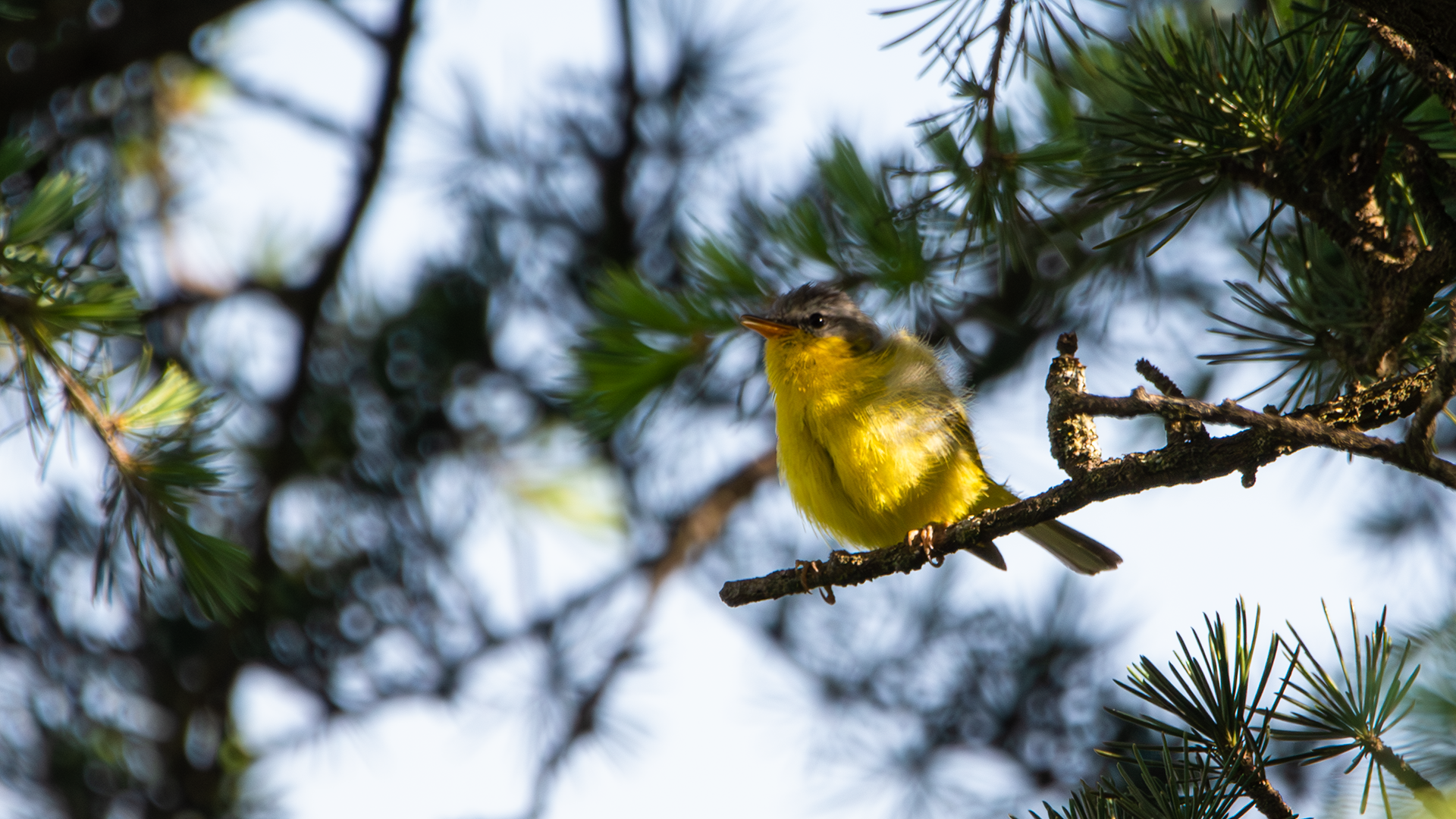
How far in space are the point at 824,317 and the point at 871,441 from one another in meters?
0.58

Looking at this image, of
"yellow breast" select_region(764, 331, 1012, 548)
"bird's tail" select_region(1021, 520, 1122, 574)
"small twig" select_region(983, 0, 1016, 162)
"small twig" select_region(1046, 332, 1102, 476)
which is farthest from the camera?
"bird's tail" select_region(1021, 520, 1122, 574)

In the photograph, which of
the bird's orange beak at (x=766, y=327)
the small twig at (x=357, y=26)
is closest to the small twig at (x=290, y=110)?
the small twig at (x=357, y=26)

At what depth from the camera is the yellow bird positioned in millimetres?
2893

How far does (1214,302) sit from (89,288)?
9.09ft

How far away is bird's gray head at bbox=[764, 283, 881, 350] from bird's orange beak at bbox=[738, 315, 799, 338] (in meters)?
0.01

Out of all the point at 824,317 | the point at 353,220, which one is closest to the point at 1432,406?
the point at 824,317

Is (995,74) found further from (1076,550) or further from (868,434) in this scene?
(1076,550)

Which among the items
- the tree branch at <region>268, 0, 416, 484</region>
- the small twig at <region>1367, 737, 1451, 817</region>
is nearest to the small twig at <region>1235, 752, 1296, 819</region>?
the small twig at <region>1367, 737, 1451, 817</region>

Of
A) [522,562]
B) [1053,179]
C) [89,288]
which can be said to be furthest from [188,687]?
[1053,179]

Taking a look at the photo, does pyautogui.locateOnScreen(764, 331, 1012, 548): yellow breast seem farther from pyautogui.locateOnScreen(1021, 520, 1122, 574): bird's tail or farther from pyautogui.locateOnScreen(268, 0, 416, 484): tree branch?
pyautogui.locateOnScreen(268, 0, 416, 484): tree branch

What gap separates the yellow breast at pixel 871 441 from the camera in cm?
289

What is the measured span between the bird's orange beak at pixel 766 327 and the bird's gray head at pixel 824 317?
0.04 ft

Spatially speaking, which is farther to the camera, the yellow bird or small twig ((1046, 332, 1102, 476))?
the yellow bird

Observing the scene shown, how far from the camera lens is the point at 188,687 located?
3.18 m
